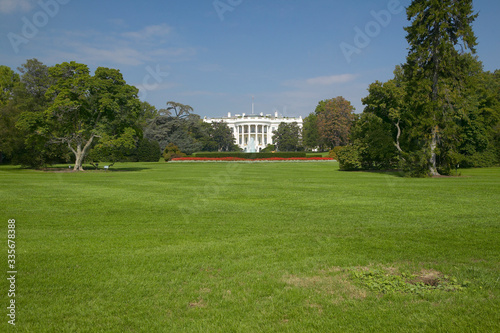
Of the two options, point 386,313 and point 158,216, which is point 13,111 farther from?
point 386,313

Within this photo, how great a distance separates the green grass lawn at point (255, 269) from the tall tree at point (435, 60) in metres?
14.8

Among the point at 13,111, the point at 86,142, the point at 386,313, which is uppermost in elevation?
the point at 13,111

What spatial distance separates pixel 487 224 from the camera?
889cm

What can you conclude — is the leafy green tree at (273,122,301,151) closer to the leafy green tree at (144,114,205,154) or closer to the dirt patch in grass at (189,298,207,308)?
the leafy green tree at (144,114,205,154)

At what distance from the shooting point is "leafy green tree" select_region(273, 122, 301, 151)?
317ft

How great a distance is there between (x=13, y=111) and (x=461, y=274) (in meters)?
49.5

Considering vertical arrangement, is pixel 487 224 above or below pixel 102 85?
below

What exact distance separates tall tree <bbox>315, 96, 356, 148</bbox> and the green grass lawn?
71460mm

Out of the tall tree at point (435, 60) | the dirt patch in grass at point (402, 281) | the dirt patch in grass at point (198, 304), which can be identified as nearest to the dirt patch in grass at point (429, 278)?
the dirt patch in grass at point (402, 281)

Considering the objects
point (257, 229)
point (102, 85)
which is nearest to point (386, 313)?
point (257, 229)

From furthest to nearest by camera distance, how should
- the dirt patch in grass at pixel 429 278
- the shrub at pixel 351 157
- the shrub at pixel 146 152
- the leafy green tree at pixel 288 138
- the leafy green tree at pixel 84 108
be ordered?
the leafy green tree at pixel 288 138
the shrub at pixel 146 152
the shrub at pixel 351 157
the leafy green tree at pixel 84 108
the dirt patch in grass at pixel 429 278

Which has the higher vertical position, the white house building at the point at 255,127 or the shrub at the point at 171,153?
the white house building at the point at 255,127

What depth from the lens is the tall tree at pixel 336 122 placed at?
265 ft

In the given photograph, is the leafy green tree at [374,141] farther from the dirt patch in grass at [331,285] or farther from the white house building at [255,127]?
the white house building at [255,127]
